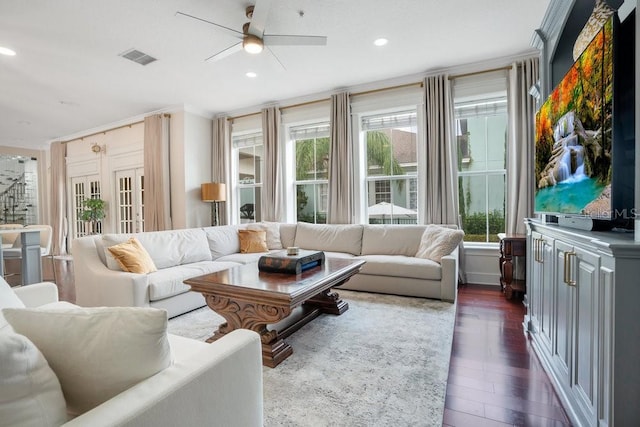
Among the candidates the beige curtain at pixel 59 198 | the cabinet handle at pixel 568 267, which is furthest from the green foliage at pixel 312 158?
the beige curtain at pixel 59 198

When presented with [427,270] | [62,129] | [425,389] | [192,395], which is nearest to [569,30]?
[427,270]

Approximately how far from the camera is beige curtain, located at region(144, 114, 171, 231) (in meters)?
5.63

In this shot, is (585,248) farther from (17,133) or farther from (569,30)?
(17,133)

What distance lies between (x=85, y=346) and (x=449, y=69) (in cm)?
465

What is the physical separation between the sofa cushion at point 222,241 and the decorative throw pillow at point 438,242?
8.23 ft

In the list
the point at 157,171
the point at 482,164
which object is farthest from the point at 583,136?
the point at 157,171

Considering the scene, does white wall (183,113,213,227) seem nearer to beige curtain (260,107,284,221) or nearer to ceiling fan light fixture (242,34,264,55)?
beige curtain (260,107,284,221)

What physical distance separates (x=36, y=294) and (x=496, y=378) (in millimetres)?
2738

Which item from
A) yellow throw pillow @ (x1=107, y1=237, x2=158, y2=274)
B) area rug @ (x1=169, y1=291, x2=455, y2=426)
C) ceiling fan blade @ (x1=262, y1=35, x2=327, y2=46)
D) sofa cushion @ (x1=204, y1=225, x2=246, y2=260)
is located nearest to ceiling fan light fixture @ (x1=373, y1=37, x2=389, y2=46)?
ceiling fan blade @ (x1=262, y1=35, x2=327, y2=46)

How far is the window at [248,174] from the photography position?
5.95 m

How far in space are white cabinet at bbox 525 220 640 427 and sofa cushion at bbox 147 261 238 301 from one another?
2.77m

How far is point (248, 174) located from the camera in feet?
19.9

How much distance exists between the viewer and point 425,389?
1.79 meters

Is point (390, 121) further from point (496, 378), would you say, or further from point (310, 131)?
point (496, 378)
